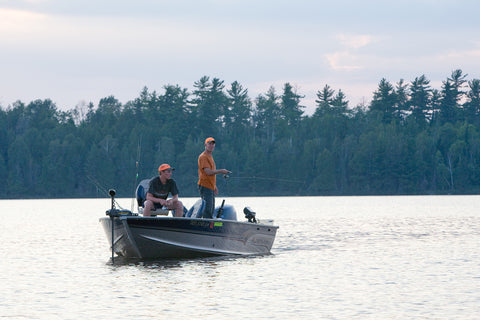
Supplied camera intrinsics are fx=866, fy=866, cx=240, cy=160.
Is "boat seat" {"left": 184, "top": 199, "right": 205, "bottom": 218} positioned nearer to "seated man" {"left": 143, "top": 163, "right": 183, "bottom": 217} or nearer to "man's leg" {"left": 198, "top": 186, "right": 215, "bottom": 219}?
"man's leg" {"left": 198, "top": 186, "right": 215, "bottom": 219}

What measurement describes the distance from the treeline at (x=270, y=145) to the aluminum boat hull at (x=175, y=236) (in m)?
91.6

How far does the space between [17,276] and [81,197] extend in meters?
103

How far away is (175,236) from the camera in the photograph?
1814cm

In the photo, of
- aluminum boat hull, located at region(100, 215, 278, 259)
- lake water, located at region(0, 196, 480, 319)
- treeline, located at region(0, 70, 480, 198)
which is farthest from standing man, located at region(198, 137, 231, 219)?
treeline, located at region(0, 70, 480, 198)

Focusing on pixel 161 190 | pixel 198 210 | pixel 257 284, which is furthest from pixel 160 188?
pixel 257 284

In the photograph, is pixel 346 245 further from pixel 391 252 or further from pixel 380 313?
pixel 380 313

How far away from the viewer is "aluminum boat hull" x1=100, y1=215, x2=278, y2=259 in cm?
1780

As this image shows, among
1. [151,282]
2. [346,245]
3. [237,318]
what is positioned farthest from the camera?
[346,245]

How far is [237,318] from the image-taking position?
11.8 metres

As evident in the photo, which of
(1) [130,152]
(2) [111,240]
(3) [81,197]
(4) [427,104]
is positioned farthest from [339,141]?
(2) [111,240]

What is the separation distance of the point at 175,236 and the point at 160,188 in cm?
105

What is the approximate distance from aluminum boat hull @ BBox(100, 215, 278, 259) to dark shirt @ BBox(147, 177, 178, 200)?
0.66m

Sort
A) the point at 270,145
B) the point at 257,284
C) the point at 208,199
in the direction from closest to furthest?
the point at 257,284
the point at 208,199
the point at 270,145

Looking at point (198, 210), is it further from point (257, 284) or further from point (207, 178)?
point (257, 284)
